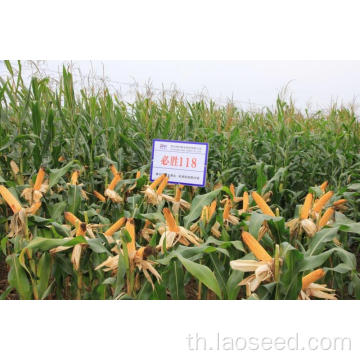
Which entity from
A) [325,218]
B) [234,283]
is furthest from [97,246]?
[325,218]

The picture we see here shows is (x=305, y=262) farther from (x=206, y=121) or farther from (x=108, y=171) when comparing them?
(x=206, y=121)


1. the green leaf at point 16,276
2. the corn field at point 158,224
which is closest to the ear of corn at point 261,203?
the corn field at point 158,224

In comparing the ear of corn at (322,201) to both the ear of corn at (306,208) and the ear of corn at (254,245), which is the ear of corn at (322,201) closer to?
the ear of corn at (306,208)

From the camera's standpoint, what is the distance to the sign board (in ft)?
10.4

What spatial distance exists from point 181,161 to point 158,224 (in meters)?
1.20

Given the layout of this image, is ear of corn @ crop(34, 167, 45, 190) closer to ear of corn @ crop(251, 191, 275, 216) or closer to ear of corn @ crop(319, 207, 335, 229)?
ear of corn @ crop(251, 191, 275, 216)

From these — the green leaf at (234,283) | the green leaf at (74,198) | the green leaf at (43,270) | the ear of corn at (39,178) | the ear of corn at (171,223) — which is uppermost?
the ear of corn at (39,178)

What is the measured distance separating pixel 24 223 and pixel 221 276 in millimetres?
1074

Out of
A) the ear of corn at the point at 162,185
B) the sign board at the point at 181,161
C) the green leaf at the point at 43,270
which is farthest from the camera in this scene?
the sign board at the point at 181,161

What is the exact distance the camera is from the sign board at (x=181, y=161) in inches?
125

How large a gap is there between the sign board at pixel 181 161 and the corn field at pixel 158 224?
18 centimetres

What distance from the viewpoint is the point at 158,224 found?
2129 mm

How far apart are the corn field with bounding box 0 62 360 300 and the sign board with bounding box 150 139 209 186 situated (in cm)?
18

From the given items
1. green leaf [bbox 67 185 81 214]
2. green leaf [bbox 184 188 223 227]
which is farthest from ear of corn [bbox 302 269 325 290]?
green leaf [bbox 67 185 81 214]
